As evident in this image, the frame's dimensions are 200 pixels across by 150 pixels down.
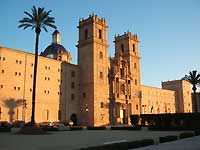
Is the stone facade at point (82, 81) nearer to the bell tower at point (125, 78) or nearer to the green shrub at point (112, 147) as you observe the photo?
the bell tower at point (125, 78)

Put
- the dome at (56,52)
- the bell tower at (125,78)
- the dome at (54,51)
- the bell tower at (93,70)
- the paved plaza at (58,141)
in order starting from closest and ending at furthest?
the paved plaza at (58,141) → the bell tower at (93,70) → the bell tower at (125,78) → the dome at (56,52) → the dome at (54,51)

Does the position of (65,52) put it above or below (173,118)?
above

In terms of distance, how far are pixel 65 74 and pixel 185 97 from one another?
65433 millimetres

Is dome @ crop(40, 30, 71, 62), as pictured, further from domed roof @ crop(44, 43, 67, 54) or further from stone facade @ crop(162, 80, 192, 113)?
stone facade @ crop(162, 80, 192, 113)

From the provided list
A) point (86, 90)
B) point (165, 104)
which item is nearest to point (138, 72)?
point (86, 90)

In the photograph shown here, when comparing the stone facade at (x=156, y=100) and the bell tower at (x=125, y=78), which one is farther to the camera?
the stone facade at (x=156, y=100)

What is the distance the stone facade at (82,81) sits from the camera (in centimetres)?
5203

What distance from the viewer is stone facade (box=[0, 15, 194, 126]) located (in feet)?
171

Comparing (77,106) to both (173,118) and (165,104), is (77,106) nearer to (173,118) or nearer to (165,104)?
(173,118)

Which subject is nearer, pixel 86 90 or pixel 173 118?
pixel 173 118

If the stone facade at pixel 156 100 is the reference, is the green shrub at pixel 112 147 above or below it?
below

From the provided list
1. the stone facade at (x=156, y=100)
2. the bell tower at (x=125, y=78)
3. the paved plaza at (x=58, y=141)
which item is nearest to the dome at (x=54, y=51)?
the bell tower at (x=125, y=78)

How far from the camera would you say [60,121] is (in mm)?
59906

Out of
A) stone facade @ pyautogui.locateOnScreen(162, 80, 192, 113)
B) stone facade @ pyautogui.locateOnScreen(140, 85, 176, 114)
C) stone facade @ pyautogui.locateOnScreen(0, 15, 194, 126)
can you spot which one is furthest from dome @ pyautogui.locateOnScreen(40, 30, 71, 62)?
stone facade @ pyautogui.locateOnScreen(162, 80, 192, 113)
